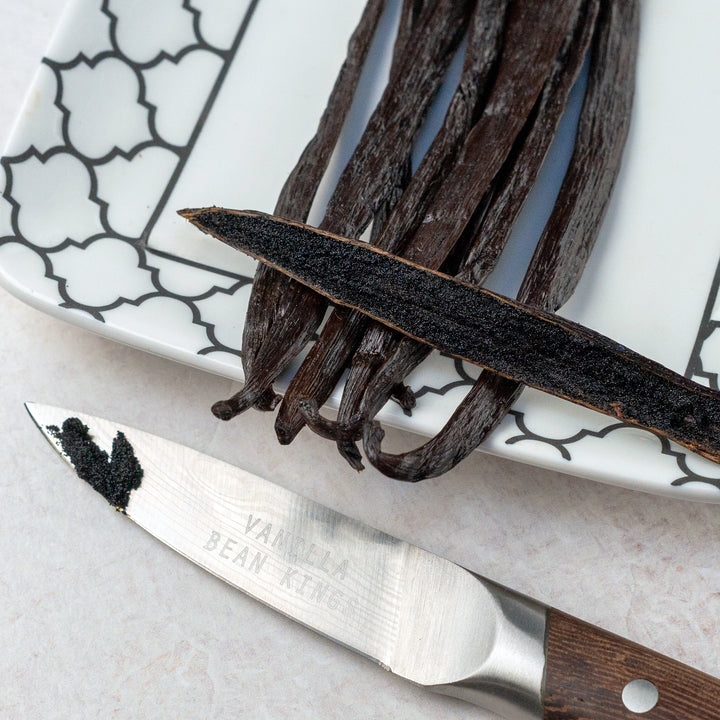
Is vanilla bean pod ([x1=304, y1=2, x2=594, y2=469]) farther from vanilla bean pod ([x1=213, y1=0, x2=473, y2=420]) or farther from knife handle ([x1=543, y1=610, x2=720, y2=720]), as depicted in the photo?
knife handle ([x1=543, y1=610, x2=720, y2=720])

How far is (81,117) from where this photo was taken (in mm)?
1275

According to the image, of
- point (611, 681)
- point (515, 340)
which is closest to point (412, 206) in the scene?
point (515, 340)

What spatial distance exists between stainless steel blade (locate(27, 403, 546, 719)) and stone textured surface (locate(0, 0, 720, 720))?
0.07 metres

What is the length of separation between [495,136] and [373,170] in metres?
0.18

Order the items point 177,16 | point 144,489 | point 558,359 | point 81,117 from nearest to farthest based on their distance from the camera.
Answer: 1. point 558,359
2. point 144,489
3. point 81,117
4. point 177,16

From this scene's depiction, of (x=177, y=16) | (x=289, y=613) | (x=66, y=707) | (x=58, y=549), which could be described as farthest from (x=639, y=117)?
(x=66, y=707)

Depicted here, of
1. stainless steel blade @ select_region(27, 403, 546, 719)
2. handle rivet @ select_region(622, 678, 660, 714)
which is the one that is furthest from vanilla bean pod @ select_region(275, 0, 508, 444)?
handle rivet @ select_region(622, 678, 660, 714)

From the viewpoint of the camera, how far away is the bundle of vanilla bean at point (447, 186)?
3.19 ft

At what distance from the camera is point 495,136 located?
3.60 ft

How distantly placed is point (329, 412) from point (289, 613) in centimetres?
27

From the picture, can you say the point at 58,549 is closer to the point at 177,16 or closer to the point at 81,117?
the point at 81,117

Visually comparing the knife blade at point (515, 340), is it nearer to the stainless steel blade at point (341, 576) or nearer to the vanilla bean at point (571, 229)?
the vanilla bean at point (571, 229)

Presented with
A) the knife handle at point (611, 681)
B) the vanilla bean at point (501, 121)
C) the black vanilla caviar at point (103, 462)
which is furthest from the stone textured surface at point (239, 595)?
the vanilla bean at point (501, 121)

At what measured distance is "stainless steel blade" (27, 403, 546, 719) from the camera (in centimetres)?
91
